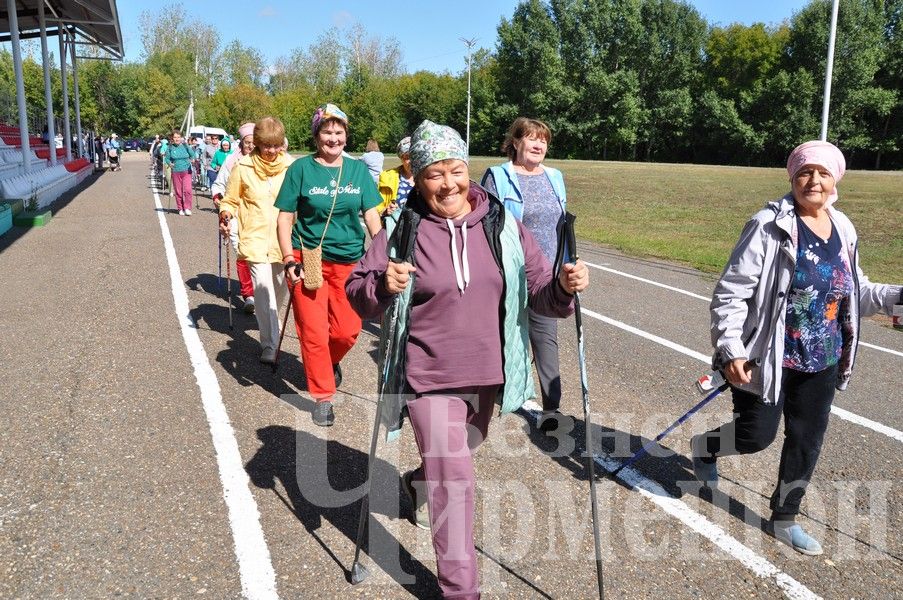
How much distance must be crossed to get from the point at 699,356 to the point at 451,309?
441 centimetres

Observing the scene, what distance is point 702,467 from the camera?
4.07m

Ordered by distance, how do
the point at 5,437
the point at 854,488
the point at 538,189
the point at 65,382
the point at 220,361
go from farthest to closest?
the point at 220,361 < the point at 65,382 < the point at 538,189 < the point at 5,437 < the point at 854,488

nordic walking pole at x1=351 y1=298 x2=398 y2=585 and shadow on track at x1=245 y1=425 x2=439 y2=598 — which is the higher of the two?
nordic walking pole at x1=351 y1=298 x2=398 y2=585

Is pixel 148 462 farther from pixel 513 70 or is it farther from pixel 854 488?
pixel 513 70

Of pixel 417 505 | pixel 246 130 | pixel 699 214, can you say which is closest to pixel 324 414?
pixel 417 505

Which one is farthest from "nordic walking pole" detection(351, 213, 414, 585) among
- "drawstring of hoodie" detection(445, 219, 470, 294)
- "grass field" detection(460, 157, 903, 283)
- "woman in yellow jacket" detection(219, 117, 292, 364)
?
"grass field" detection(460, 157, 903, 283)

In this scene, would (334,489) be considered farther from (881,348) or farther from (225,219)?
(881,348)

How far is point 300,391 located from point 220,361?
42.2 inches

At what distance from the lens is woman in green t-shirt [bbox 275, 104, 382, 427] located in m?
4.92

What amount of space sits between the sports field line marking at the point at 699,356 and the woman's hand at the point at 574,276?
10.7ft

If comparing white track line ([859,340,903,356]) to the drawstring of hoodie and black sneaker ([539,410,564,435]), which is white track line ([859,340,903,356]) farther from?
the drawstring of hoodie

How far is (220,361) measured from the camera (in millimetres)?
6336

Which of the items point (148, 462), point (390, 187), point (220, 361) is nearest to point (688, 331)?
point (390, 187)

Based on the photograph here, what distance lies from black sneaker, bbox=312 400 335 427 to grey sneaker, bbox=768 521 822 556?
2.74 meters
